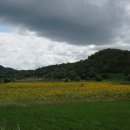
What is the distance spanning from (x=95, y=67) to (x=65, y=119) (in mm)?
96315

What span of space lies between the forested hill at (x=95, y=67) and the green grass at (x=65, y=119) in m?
66.8

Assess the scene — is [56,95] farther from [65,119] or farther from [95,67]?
[95,67]

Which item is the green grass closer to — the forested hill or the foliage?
the foliage

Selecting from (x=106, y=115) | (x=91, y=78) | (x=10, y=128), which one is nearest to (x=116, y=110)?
(x=106, y=115)

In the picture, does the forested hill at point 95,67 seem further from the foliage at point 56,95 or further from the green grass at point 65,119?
the green grass at point 65,119

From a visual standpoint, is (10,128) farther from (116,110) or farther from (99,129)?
(116,110)

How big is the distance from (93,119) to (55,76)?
79186 mm

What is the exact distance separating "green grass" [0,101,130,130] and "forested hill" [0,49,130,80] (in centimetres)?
6684

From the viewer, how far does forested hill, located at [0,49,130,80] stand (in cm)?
10109

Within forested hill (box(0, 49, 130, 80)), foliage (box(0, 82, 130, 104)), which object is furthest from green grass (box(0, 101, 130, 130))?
forested hill (box(0, 49, 130, 80))

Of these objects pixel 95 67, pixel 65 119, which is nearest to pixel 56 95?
pixel 65 119

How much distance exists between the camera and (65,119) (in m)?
20.1

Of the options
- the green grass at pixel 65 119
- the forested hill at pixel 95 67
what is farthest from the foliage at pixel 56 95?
the forested hill at pixel 95 67

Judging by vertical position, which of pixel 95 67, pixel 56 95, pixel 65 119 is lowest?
pixel 65 119
